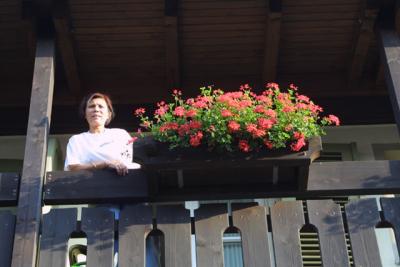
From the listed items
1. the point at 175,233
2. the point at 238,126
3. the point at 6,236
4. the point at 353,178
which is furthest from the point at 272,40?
the point at 6,236

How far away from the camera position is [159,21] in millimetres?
6191

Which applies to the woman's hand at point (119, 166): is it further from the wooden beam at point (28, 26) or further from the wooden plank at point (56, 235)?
the wooden beam at point (28, 26)

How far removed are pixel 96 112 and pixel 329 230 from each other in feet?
6.55

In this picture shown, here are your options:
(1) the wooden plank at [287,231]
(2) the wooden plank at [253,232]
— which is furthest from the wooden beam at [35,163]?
(1) the wooden plank at [287,231]

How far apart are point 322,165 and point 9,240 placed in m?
2.28

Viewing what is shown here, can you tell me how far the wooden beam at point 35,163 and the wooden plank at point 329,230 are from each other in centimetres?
192

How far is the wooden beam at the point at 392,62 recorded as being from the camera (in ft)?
18.1

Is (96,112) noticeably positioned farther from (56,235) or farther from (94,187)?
(56,235)

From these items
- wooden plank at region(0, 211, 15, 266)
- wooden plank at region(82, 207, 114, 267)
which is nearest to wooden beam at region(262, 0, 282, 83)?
wooden plank at region(82, 207, 114, 267)

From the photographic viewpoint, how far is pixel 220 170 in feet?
16.3

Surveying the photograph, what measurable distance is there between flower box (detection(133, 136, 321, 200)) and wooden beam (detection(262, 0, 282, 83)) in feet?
5.02

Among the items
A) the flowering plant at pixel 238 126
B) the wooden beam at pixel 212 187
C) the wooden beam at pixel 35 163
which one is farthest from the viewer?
the wooden beam at pixel 212 187

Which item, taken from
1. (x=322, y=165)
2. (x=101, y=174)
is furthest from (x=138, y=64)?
(x=322, y=165)

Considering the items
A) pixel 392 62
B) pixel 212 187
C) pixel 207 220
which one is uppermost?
pixel 392 62
